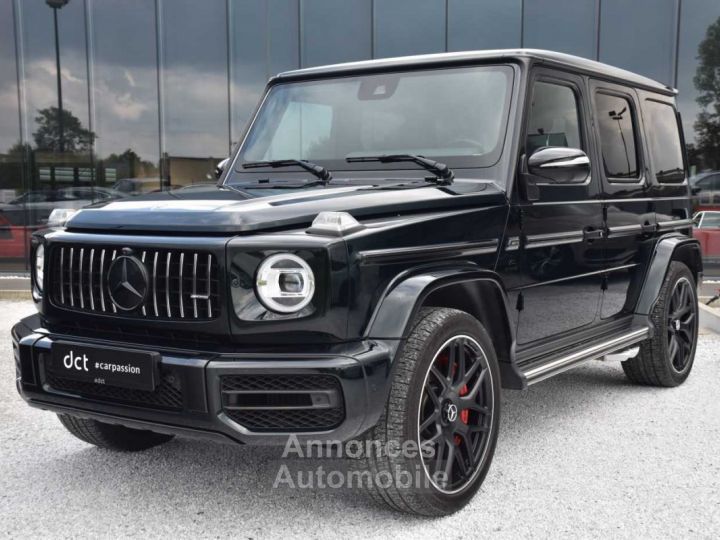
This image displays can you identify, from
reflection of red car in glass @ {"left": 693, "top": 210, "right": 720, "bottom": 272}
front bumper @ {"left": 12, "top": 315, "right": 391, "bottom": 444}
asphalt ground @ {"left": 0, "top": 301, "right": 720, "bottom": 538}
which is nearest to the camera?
front bumper @ {"left": 12, "top": 315, "right": 391, "bottom": 444}

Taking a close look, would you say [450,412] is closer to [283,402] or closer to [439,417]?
[439,417]

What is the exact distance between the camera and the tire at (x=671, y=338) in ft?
16.7

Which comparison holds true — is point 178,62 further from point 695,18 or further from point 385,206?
point 385,206

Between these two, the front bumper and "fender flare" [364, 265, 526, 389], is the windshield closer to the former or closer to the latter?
"fender flare" [364, 265, 526, 389]

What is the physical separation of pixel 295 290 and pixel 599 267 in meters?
2.36

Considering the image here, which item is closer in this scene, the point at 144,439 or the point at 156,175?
the point at 144,439

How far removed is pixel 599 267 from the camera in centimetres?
446

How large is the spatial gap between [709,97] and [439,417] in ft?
37.3

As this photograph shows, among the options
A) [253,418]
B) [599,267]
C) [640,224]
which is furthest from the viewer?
[640,224]

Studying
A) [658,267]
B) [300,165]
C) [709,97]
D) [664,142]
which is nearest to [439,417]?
[300,165]

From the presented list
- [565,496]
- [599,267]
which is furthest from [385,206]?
[599,267]

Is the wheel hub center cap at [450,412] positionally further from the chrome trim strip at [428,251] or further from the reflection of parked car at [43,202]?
the reflection of parked car at [43,202]

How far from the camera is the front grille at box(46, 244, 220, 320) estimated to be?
2777 millimetres

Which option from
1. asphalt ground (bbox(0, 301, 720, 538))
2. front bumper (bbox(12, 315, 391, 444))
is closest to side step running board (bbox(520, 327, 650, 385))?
asphalt ground (bbox(0, 301, 720, 538))
